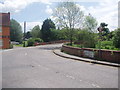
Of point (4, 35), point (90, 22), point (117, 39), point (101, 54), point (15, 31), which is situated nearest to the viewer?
point (101, 54)

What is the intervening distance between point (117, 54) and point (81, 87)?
24.8ft

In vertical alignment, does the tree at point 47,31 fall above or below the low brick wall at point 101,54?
above

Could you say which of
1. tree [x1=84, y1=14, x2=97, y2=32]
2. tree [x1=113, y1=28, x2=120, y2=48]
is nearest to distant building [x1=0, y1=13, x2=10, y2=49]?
tree [x1=84, y1=14, x2=97, y2=32]

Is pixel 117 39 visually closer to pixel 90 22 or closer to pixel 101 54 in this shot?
pixel 101 54

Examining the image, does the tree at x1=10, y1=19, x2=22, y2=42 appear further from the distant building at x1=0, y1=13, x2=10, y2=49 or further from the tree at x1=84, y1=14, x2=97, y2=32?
the tree at x1=84, y1=14, x2=97, y2=32

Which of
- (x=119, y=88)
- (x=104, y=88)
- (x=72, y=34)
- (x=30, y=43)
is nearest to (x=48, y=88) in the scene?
(x=104, y=88)

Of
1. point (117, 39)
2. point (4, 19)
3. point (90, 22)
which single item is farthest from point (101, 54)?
point (4, 19)

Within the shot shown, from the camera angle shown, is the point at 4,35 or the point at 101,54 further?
the point at 4,35

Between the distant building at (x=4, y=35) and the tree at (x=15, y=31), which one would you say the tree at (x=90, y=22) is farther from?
the tree at (x=15, y=31)

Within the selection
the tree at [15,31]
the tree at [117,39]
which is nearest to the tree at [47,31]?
the tree at [15,31]

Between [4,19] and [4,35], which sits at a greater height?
[4,19]

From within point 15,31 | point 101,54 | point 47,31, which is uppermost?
point 15,31

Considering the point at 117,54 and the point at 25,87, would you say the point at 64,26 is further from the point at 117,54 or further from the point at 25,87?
the point at 25,87

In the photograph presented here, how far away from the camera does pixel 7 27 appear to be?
1721 inches
